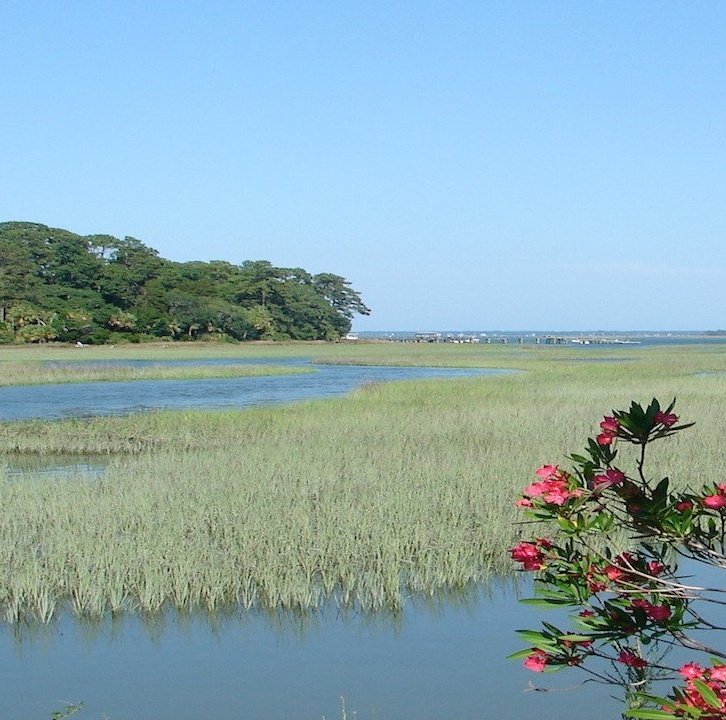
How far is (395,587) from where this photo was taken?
8281 mm

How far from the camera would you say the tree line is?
250 ft

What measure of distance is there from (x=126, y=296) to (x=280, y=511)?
76337 millimetres

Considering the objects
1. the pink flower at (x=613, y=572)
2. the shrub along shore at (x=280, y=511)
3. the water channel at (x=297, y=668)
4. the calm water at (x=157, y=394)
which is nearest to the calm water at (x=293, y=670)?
the water channel at (x=297, y=668)

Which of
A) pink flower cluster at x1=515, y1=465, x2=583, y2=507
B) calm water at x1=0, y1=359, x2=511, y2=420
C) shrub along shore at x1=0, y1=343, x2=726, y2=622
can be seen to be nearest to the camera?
pink flower cluster at x1=515, y1=465, x2=583, y2=507

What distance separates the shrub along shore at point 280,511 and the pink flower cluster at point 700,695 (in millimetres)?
5136

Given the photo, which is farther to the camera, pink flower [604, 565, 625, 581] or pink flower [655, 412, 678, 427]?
pink flower [604, 565, 625, 581]

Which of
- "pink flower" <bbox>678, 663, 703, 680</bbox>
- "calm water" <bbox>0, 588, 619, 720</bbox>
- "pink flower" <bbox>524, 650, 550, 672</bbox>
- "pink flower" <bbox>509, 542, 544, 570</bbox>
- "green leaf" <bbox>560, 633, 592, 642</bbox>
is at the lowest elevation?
"calm water" <bbox>0, 588, 619, 720</bbox>

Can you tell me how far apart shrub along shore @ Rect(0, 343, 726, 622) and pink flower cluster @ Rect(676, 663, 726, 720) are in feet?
16.9

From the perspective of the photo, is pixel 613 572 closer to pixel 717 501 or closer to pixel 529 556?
pixel 529 556

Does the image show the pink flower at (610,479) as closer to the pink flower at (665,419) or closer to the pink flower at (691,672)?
the pink flower at (665,419)

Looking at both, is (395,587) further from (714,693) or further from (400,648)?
(714,693)

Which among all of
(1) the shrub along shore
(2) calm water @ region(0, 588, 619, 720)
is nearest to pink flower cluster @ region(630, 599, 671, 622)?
(2) calm water @ region(0, 588, 619, 720)

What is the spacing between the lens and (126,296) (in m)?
83.9

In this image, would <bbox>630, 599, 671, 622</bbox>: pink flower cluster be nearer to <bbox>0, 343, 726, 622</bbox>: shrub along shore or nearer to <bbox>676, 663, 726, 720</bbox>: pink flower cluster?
<bbox>676, 663, 726, 720</bbox>: pink flower cluster
